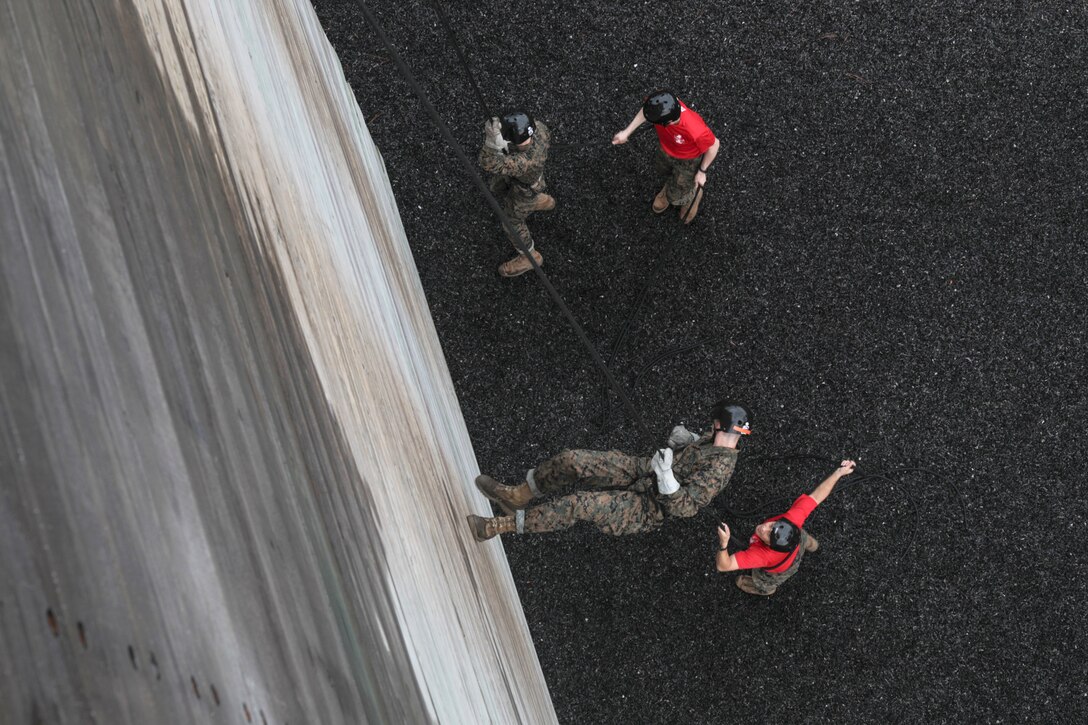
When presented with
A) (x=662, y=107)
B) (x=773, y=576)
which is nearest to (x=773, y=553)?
(x=773, y=576)

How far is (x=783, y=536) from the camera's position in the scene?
3980mm

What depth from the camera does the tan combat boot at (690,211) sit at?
471cm

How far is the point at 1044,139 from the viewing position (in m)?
4.93

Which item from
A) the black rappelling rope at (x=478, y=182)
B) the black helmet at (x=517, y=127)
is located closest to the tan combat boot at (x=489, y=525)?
the black rappelling rope at (x=478, y=182)

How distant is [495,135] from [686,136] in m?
0.96

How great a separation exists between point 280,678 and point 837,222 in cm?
429

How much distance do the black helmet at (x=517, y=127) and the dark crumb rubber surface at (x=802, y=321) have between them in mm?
790

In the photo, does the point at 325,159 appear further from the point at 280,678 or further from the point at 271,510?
the point at 280,678

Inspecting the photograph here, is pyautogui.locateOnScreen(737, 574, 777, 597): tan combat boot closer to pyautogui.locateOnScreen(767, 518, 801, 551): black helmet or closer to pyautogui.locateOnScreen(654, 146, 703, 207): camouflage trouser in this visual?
pyautogui.locateOnScreen(767, 518, 801, 551): black helmet

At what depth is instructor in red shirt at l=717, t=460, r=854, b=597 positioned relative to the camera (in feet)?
13.2

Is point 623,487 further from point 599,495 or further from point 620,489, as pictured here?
point 599,495

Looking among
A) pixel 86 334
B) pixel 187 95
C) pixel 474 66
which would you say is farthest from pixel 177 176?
pixel 474 66

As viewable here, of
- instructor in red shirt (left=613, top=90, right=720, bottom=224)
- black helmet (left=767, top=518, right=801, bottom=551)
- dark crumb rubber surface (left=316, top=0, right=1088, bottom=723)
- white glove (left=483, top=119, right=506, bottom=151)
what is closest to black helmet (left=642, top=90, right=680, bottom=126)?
instructor in red shirt (left=613, top=90, right=720, bottom=224)

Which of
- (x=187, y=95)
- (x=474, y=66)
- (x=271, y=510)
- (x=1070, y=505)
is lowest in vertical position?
(x=1070, y=505)
